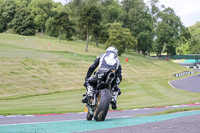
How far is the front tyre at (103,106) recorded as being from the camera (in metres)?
8.91

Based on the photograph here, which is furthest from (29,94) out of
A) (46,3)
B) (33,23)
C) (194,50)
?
(194,50)

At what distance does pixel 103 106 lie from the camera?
8.92 m

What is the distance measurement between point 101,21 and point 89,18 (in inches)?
901

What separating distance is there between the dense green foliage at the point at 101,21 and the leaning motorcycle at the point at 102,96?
89.1 metres

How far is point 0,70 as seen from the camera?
148 feet

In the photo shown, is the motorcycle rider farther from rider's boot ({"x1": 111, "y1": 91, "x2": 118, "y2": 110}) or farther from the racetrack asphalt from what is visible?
the racetrack asphalt

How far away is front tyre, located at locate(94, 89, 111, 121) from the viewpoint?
29.2 ft

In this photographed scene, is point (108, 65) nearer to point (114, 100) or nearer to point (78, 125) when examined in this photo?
point (114, 100)

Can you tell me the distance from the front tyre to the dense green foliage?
89.7m

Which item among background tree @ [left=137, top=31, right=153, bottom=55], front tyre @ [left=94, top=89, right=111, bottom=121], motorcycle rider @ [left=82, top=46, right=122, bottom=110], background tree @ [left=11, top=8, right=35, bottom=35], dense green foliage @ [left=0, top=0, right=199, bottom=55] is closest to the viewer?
front tyre @ [left=94, top=89, right=111, bottom=121]

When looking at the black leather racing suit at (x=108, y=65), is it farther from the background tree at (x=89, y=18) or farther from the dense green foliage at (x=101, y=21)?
the dense green foliage at (x=101, y=21)

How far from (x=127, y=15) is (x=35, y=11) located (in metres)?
38.7

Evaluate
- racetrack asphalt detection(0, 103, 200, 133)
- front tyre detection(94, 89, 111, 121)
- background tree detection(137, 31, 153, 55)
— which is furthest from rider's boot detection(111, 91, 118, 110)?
background tree detection(137, 31, 153, 55)

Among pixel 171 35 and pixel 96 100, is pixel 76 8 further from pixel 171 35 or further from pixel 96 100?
pixel 96 100
